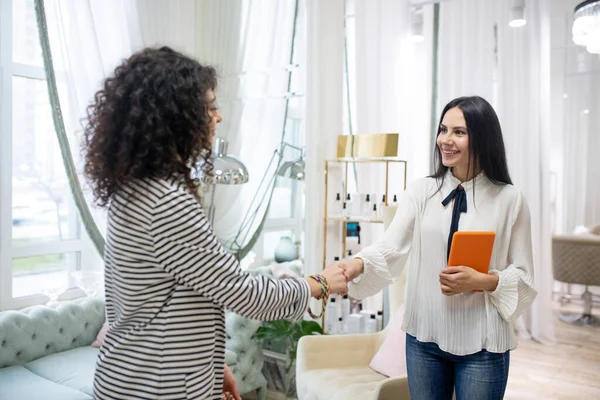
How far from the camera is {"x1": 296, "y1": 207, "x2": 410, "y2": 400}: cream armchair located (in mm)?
2502

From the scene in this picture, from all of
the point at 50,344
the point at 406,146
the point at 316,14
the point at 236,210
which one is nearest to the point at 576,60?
the point at 406,146

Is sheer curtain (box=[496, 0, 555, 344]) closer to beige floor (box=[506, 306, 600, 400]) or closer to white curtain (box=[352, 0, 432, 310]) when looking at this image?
beige floor (box=[506, 306, 600, 400])

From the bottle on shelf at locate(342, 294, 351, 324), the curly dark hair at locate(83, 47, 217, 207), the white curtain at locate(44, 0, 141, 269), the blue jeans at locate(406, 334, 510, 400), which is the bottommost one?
the bottle on shelf at locate(342, 294, 351, 324)

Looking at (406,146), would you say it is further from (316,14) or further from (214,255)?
(214,255)

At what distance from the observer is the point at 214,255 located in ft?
3.74

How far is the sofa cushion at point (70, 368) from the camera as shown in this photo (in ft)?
8.89

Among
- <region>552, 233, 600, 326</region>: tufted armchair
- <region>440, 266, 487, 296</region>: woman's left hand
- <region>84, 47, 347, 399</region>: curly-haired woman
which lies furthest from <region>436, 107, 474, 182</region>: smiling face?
<region>552, 233, 600, 326</region>: tufted armchair

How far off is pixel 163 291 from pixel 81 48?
252cm

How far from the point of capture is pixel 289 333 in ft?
10.7

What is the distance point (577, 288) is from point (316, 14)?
3906 millimetres

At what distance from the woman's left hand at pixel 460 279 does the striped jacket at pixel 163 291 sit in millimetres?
638

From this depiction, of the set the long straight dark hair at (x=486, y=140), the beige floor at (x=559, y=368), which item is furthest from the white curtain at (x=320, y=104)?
the long straight dark hair at (x=486, y=140)

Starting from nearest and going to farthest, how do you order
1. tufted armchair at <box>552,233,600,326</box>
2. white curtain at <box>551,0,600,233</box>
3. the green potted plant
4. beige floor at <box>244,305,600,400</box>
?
the green potted plant < beige floor at <box>244,305,600,400</box> < white curtain at <box>551,0,600,233</box> < tufted armchair at <box>552,233,600,326</box>

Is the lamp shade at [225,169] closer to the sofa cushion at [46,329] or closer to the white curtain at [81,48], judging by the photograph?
the white curtain at [81,48]
